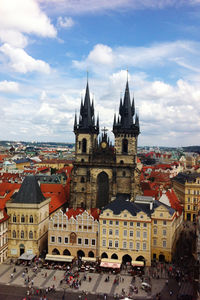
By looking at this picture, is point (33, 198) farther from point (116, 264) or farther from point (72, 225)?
point (116, 264)

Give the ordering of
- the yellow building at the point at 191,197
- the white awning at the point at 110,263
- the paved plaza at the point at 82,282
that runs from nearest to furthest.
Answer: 1. the paved plaza at the point at 82,282
2. the white awning at the point at 110,263
3. the yellow building at the point at 191,197

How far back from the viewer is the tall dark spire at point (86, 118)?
304 ft

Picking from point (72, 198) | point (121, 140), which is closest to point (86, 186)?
point (72, 198)

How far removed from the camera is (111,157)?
8906 cm

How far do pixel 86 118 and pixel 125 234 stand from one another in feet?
133

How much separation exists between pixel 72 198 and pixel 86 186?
5.96 metres

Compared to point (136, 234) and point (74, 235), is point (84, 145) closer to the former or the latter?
point (74, 235)

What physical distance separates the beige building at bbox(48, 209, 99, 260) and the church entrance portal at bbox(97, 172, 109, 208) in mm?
22280

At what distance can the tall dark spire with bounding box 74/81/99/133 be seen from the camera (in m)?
92.6

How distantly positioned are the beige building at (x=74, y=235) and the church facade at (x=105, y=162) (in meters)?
21.7

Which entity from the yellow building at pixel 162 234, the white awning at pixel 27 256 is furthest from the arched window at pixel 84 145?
the white awning at pixel 27 256

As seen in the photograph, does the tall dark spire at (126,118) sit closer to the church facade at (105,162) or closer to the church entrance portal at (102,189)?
the church facade at (105,162)

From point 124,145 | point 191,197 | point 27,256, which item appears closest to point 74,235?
point 27,256

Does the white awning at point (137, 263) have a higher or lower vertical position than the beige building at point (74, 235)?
lower
